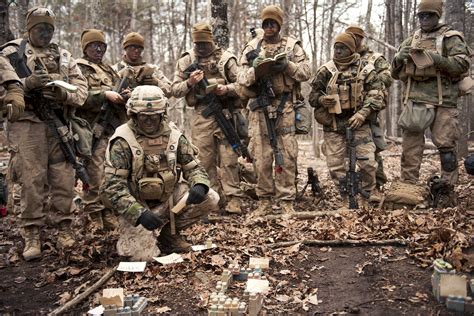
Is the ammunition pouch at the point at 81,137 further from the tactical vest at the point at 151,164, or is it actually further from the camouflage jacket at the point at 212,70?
the camouflage jacket at the point at 212,70

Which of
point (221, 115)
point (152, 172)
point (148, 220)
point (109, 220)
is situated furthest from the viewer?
point (221, 115)

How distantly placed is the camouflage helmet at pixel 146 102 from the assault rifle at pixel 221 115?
2.45 metres

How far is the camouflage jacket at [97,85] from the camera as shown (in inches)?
276

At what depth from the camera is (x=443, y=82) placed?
700cm

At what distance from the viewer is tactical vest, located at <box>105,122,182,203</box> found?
17.0 ft

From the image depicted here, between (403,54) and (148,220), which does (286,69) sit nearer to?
(403,54)

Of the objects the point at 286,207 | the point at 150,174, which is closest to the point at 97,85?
the point at 150,174

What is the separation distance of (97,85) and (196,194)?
2.96 metres

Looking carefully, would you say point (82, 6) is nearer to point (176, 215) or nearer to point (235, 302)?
point (176, 215)

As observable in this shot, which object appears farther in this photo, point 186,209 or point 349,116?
point 349,116

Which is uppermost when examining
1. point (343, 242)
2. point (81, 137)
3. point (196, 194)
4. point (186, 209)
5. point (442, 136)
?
point (81, 137)

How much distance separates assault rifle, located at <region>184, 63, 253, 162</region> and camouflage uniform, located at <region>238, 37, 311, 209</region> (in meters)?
0.25

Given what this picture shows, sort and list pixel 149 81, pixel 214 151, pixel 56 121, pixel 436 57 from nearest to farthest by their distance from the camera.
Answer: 1. pixel 56 121
2. pixel 436 57
3. pixel 149 81
4. pixel 214 151

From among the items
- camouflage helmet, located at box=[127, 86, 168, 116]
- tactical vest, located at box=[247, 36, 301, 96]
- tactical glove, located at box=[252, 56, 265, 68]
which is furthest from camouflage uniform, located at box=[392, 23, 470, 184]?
camouflage helmet, located at box=[127, 86, 168, 116]
